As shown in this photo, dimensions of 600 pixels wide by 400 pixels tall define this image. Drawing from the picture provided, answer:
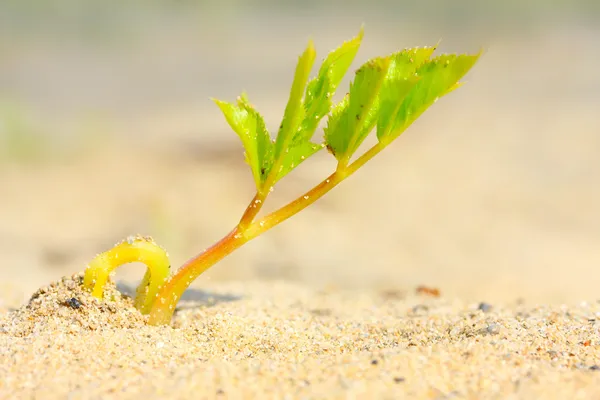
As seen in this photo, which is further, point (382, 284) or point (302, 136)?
point (382, 284)

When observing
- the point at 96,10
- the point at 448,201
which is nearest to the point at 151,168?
the point at 448,201

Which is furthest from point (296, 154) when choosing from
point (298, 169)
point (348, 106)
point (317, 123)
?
point (298, 169)

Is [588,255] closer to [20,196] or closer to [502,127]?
[502,127]

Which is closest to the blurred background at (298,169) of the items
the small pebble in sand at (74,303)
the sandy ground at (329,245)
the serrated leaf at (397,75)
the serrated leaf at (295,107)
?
the sandy ground at (329,245)

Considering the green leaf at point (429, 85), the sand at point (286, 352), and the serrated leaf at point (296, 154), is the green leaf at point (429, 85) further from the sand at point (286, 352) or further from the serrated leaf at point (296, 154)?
the sand at point (286, 352)

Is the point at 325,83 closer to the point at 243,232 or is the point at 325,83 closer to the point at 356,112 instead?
the point at 356,112

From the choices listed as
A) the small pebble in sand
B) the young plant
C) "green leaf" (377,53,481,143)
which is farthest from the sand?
"green leaf" (377,53,481,143)
